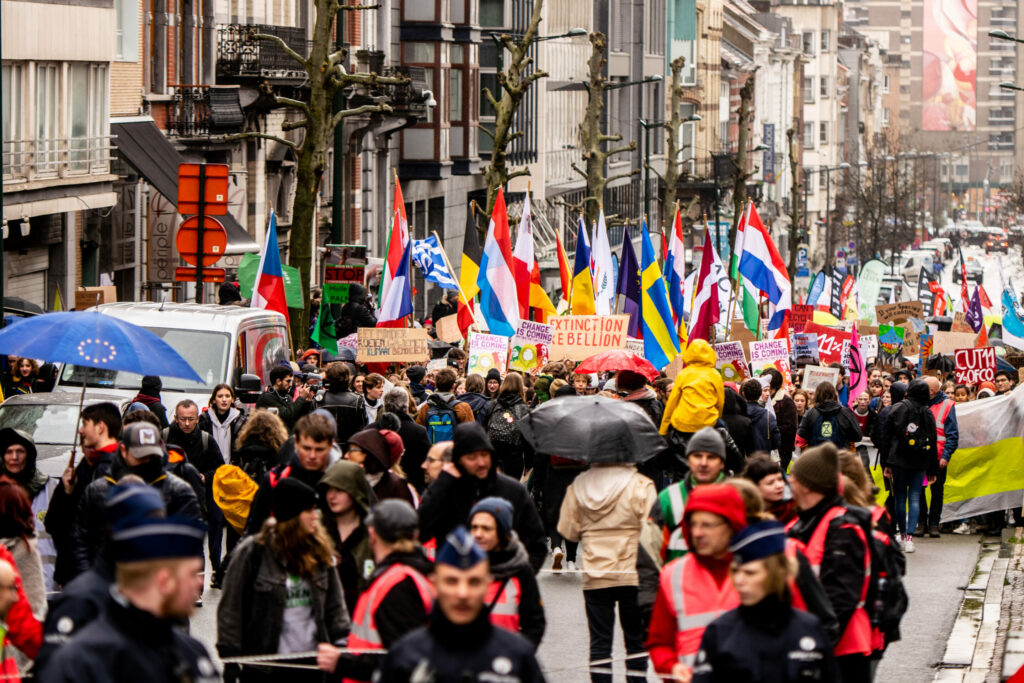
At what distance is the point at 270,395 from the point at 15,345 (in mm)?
4705

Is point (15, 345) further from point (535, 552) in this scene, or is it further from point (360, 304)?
point (360, 304)

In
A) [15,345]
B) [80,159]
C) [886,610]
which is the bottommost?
[886,610]

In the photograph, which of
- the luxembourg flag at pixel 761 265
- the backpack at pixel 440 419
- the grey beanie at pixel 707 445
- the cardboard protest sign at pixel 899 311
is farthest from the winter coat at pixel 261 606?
the cardboard protest sign at pixel 899 311

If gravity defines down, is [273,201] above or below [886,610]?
above

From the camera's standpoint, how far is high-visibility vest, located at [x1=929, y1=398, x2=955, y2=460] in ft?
62.0

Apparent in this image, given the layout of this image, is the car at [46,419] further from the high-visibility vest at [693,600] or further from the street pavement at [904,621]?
the high-visibility vest at [693,600]

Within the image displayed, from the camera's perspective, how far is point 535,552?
927 centimetres

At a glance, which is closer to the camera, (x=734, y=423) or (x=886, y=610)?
(x=886, y=610)

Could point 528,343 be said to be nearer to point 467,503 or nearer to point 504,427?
point 504,427

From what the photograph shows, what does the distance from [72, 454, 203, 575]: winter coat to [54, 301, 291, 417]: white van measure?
755cm

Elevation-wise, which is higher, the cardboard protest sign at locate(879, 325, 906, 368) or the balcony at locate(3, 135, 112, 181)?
the balcony at locate(3, 135, 112, 181)

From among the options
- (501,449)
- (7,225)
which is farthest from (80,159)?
(501,449)

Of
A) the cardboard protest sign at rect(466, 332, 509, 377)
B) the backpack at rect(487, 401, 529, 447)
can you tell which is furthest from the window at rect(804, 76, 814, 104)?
the backpack at rect(487, 401, 529, 447)

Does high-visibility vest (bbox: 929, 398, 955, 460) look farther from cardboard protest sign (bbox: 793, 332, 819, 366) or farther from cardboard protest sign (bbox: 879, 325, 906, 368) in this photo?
cardboard protest sign (bbox: 879, 325, 906, 368)
